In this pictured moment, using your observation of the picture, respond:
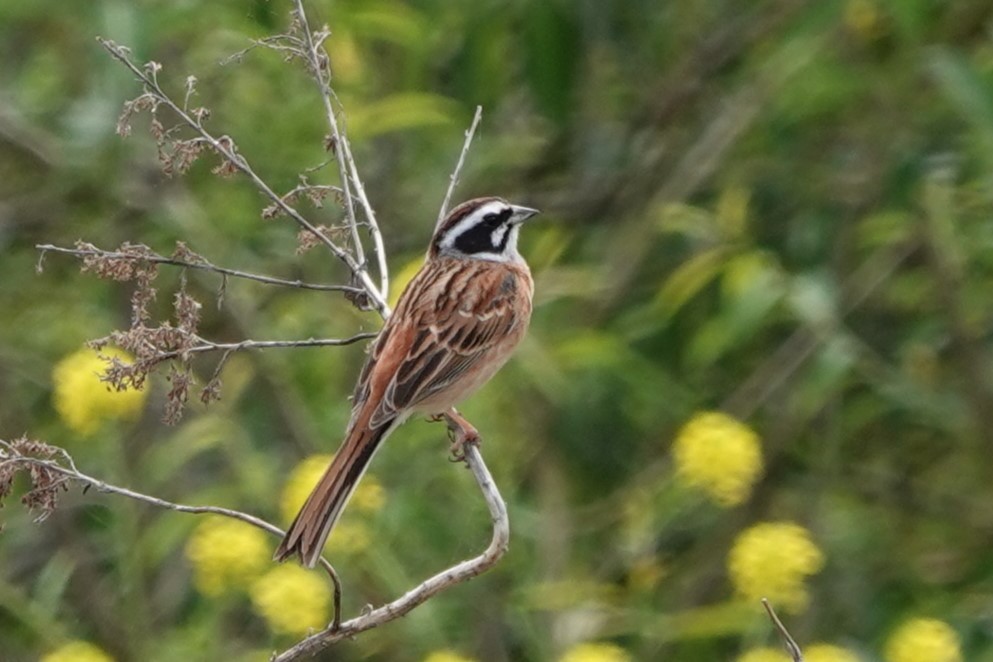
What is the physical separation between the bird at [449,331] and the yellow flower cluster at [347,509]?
169 millimetres

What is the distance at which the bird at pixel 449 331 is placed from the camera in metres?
4.58

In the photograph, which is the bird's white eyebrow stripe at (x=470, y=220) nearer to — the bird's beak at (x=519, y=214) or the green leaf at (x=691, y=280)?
the bird's beak at (x=519, y=214)

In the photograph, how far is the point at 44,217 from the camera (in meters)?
6.39

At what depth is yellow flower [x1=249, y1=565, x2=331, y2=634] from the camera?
4.62 m

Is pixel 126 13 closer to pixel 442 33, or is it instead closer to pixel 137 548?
pixel 442 33

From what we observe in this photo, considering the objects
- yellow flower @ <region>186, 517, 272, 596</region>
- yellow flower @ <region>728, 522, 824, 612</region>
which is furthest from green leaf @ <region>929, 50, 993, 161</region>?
yellow flower @ <region>186, 517, 272, 596</region>

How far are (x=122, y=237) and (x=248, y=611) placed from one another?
54.3 inches

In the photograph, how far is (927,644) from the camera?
4.42 meters

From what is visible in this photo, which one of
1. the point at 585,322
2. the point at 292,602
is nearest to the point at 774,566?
the point at 292,602

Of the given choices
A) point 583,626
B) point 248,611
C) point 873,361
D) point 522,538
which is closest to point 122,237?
point 248,611

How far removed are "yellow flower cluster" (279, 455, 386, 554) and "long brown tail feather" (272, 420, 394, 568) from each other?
388 mm

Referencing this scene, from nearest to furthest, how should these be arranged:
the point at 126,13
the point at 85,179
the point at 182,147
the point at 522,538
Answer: the point at 182,147
the point at 126,13
the point at 522,538
the point at 85,179

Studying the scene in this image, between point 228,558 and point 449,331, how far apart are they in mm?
856

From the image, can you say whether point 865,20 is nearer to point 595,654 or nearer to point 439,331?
point 439,331
